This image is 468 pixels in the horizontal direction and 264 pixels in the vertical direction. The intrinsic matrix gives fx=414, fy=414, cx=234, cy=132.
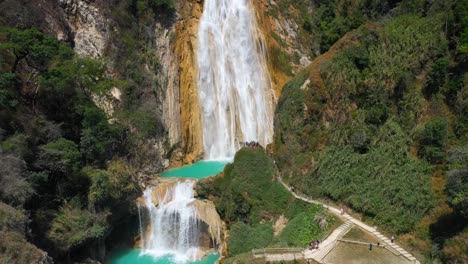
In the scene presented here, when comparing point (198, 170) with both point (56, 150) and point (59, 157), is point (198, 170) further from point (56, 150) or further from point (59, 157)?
point (56, 150)

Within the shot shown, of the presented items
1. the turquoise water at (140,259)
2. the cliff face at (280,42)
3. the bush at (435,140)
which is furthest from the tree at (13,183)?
the cliff face at (280,42)

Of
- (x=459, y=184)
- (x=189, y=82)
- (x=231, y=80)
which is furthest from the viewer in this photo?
(x=231, y=80)

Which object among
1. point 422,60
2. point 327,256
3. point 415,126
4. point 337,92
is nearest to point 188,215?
point 327,256

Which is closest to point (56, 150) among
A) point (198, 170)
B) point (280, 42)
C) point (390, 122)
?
point (198, 170)

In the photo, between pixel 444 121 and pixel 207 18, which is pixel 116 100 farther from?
pixel 444 121

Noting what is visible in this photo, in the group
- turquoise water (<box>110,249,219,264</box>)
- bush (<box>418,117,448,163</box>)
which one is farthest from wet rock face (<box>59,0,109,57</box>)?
bush (<box>418,117,448,163</box>)

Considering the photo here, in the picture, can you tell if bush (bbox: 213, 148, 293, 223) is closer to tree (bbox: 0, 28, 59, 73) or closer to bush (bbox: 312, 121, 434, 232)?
bush (bbox: 312, 121, 434, 232)

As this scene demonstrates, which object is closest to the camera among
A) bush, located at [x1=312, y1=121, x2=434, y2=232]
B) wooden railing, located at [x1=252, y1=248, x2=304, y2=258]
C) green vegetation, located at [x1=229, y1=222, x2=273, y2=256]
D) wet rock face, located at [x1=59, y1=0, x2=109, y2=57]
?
wooden railing, located at [x1=252, y1=248, x2=304, y2=258]
